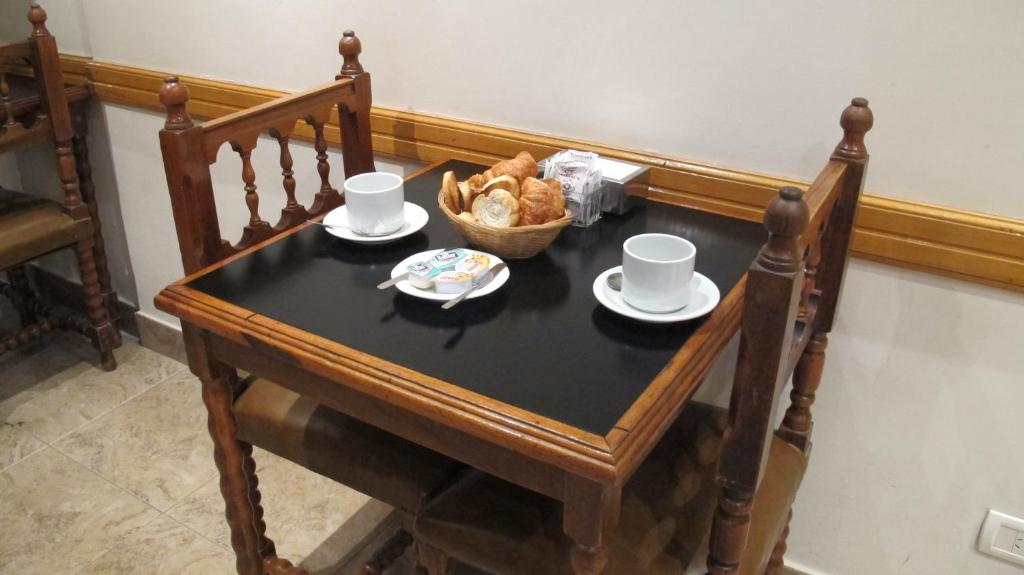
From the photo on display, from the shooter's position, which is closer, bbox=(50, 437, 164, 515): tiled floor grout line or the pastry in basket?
the pastry in basket

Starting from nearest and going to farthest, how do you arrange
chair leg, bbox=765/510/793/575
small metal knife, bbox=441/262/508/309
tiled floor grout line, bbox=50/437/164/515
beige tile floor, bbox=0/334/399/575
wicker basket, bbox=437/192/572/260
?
small metal knife, bbox=441/262/508/309 → wicker basket, bbox=437/192/572/260 → chair leg, bbox=765/510/793/575 → beige tile floor, bbox=0/334/399/575 → tiled floor grout line, bbox=50/437/164/515

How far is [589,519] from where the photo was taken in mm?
883

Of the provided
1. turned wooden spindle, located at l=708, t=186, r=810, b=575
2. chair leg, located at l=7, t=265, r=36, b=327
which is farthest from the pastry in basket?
chair leg, located at l=7, t=265, r=36, b=327

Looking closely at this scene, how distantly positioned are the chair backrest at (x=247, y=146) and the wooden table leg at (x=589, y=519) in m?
0.77

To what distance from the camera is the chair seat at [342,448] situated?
1.24 meters

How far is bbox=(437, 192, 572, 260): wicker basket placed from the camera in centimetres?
120

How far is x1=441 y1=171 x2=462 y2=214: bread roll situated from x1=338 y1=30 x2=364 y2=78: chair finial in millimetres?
412

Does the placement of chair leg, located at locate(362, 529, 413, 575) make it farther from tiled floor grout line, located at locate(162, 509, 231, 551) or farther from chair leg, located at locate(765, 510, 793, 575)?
chair leg, located at locate(765, 510, 793, 575)

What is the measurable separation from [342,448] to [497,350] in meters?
0.42

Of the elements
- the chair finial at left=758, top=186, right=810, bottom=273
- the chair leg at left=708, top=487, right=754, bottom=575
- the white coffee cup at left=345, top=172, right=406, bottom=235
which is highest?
the chair finial at left=758, top=186, right=810, bottom=273

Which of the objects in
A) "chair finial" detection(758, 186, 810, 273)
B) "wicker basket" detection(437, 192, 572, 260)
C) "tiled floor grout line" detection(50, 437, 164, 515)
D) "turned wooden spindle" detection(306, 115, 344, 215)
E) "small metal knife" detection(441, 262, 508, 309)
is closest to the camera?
"chair finial" detection(758, 186, 810, 273)

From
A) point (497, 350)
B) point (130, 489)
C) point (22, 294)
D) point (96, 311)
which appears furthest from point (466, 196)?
point (22, 294)

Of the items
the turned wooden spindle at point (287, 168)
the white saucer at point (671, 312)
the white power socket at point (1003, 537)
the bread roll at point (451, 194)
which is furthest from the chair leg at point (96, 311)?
the white power socket at point (1003, 537)

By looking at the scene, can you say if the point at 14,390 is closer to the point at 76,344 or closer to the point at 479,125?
the point at 76,344
